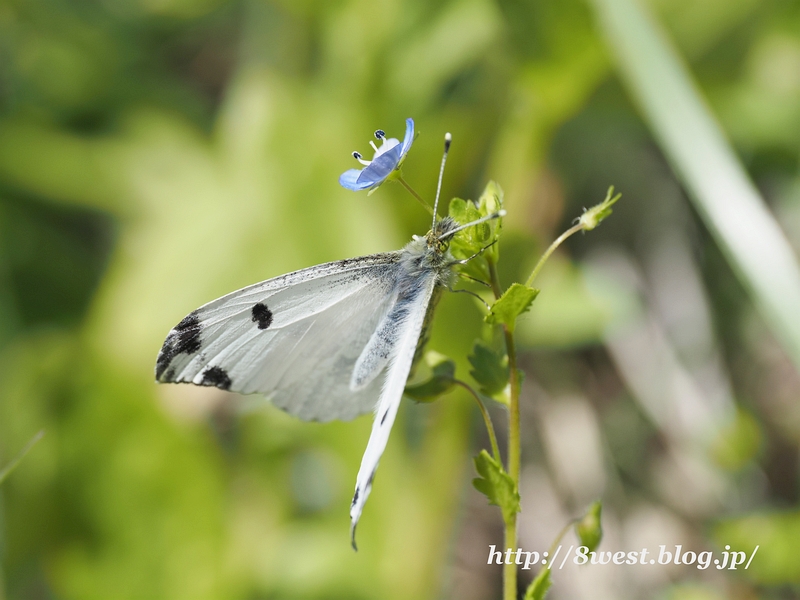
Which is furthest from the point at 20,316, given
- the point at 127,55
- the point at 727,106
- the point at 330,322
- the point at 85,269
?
the point at 727,106

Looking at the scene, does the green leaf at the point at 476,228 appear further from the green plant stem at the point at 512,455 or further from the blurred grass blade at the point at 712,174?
the blurred grass blade at the point at 712,174

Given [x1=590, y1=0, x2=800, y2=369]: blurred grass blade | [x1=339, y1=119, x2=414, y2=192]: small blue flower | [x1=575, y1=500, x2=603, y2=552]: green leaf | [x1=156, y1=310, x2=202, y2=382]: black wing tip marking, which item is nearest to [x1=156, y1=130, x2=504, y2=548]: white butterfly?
[x1=156, y1=310, x2=202, y2=382]: black wing tip marking

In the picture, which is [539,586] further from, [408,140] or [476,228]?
[408,140]

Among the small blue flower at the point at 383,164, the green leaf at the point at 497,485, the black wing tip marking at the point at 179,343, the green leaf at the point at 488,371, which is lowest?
the green leaf at the point at 497,485

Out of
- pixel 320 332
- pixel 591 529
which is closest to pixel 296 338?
pixel 320 332

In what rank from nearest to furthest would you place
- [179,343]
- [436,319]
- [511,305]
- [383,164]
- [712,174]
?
[511,305], [383,164], [179,343], [712,174], [436,319]

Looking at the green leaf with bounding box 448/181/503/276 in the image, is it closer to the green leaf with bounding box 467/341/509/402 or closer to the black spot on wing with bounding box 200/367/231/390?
the green leaf with bounding box 467/341/509/402

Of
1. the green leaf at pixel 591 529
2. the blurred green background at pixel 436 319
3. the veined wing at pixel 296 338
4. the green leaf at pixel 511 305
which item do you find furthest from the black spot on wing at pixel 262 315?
the blurred green background at pixel 436 319
